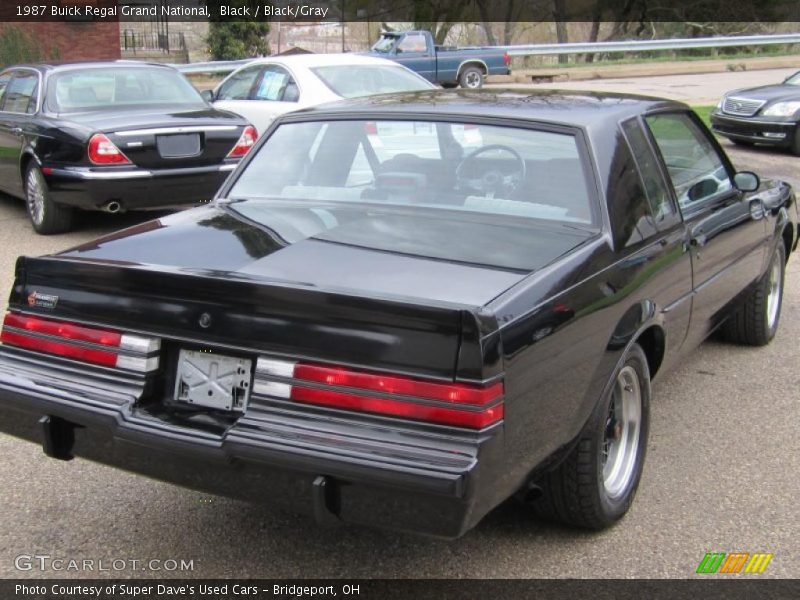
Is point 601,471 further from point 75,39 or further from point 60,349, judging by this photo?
point 75,39

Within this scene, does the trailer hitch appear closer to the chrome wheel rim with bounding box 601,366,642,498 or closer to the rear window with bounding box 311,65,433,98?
the chrome wheel rim with bounding box 601,366,642,498

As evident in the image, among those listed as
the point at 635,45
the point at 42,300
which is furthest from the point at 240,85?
the point at 635,45

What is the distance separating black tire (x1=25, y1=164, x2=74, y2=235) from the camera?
874 centimetres

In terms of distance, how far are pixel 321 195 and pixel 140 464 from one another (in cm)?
154

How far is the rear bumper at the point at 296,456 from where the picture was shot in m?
2.66

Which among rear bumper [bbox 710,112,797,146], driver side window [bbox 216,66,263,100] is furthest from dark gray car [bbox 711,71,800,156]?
driver side window [bbox 216,66,263,100]

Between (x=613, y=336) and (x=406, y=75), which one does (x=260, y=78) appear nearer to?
(x=406, y=75)

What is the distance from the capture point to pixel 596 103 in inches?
171

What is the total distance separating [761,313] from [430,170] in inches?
105

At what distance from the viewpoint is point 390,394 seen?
2.77 metres

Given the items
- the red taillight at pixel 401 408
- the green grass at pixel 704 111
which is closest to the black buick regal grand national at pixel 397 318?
the red taillight at pixel 401 408

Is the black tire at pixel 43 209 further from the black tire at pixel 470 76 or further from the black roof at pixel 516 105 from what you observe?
the black tire at pixel 470 76

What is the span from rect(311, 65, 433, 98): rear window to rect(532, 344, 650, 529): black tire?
22.9ft

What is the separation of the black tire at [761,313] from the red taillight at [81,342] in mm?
3622
